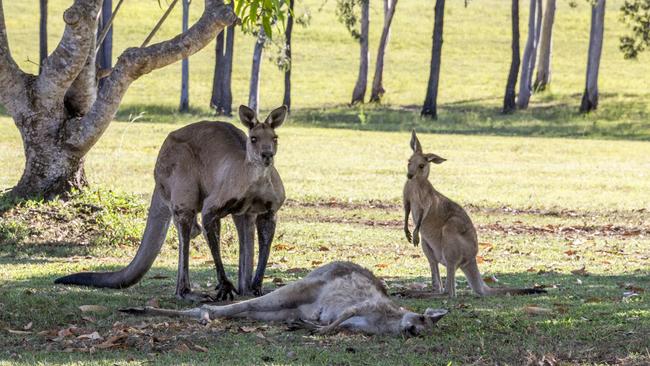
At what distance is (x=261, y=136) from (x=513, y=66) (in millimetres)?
39947

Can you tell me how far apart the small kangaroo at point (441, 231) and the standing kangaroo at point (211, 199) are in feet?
4.14

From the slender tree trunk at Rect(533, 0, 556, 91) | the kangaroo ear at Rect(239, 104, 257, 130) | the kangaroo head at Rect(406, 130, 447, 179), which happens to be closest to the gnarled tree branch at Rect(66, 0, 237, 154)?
the kangaroo head at Rect(406, 130, 447, 179)

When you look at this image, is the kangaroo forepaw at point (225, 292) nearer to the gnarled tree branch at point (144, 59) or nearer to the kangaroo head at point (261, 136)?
the kangaroo head at point (261, 136)

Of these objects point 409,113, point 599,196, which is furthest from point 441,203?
point 409,113

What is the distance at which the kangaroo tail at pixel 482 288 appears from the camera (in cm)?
988

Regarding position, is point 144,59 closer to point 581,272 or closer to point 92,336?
point 581,272

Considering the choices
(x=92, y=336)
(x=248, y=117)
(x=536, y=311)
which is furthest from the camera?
(x=248, y=117)

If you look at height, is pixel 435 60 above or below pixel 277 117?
above

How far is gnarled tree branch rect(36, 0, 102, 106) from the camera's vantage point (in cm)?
1343

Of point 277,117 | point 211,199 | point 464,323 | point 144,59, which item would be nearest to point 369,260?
point 144,59

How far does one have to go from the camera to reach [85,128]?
13977mm

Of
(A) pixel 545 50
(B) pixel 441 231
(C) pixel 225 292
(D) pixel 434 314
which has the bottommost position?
(C) pixel 225 292

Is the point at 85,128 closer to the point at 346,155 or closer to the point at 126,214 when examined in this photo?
the point at 126,214

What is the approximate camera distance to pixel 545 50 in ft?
190
